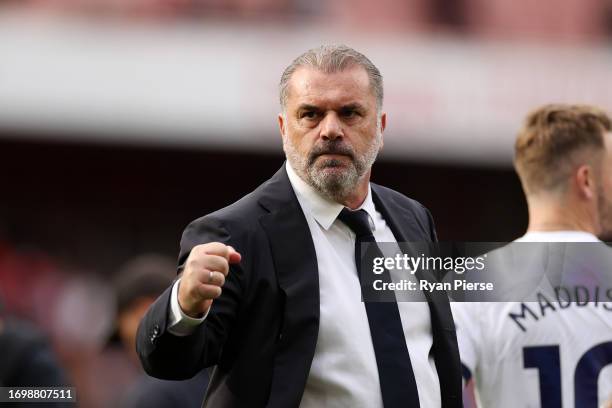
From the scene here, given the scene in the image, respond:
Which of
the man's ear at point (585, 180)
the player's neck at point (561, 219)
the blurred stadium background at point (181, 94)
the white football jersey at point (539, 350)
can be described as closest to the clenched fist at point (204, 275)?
the white football jersey at point (539, 350)

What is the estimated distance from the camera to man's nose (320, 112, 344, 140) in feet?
9.41

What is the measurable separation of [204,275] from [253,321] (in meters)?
0.27

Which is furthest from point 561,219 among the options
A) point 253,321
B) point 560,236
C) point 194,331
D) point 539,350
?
point 194,331

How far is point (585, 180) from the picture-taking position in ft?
11.6

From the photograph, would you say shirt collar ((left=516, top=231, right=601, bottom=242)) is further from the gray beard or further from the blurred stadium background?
the blurred stadium background

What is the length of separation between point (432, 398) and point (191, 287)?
669 millimetres

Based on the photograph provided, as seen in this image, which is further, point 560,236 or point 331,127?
point 560,236

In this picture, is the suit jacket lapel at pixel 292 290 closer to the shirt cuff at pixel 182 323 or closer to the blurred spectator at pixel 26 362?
the shirt cuff at pixel 182 323

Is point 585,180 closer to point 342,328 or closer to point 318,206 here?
point 318,206

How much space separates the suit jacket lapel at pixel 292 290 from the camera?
2.70m

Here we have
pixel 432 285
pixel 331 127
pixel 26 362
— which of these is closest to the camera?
pixel 331 127

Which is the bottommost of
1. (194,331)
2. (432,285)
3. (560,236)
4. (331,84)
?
(194,331)

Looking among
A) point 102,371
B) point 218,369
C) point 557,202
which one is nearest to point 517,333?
point 557,202

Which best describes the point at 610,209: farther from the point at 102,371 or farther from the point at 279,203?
the point at 102,371
